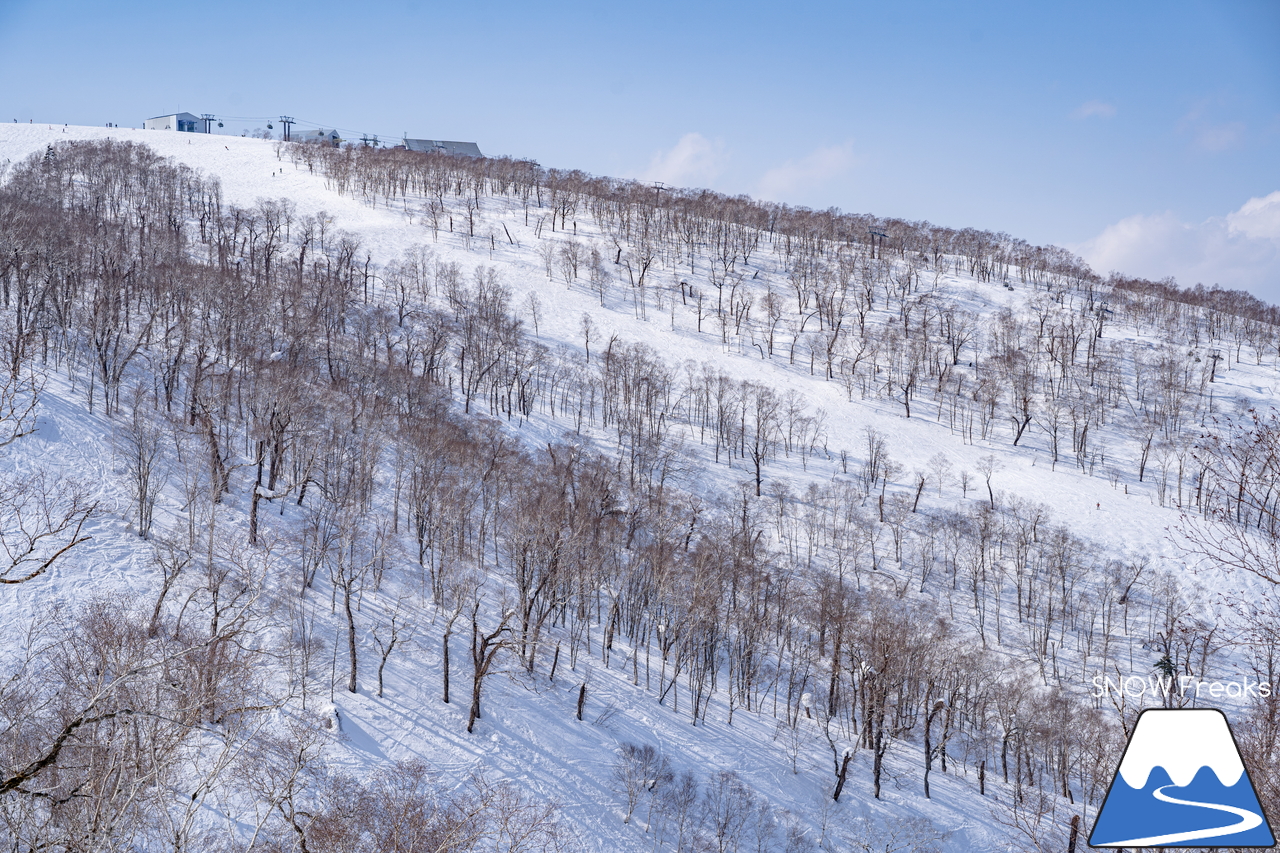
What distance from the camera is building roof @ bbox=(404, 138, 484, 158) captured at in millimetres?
176750

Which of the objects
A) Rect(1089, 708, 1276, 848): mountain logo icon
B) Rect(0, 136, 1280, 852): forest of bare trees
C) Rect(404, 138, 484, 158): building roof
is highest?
Rect(404, 138, 484, 158): building roof

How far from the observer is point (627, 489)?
7294cm

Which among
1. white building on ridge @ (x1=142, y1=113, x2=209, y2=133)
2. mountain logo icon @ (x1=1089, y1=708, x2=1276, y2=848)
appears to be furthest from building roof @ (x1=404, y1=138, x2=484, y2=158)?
mountain logo icon @ (x1=1089, y1=708, x2=1276, y2=848)

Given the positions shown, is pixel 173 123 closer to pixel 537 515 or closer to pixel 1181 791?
pixel 537 515

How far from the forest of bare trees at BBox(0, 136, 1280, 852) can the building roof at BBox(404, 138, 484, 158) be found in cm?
5688

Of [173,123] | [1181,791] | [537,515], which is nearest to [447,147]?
[173,123]

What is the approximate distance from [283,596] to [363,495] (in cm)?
1542

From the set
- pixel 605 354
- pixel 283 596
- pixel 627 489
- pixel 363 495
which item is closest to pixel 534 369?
pixel 605 354

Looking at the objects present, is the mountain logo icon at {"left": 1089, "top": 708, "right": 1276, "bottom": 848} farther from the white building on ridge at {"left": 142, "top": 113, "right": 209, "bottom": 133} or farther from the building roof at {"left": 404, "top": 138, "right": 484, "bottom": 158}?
the white building on ridge at {"left": 142, "top": 113, "right": 209, "bottom": 133}

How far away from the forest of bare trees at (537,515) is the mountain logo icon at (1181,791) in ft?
11.5

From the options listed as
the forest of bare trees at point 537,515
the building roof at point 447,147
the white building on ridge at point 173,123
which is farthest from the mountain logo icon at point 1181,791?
the white building on ridge at point 173,123

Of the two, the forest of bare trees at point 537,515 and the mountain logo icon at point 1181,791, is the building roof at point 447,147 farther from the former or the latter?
the mountain logo icon at point 1181,791

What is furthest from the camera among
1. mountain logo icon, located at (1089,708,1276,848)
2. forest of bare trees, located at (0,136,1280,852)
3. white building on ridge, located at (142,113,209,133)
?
white building on ridge, located at (142,113,209,133)

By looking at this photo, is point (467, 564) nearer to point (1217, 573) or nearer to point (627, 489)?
point (627, 489)
